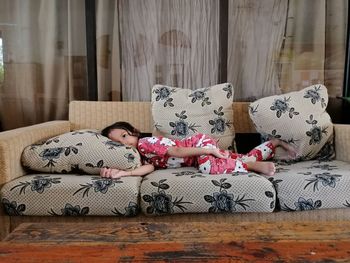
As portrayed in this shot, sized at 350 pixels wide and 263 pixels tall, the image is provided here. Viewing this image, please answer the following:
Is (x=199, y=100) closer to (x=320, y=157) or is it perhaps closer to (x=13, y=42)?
(x=320, y=157)

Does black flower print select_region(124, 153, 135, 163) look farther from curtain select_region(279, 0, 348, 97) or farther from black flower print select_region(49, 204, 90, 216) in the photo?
curtain select_region(279, 0, 348, 97)

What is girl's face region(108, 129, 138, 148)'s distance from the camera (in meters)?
1.96

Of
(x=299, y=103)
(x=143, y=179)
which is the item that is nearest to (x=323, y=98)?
(x=299, y=103)

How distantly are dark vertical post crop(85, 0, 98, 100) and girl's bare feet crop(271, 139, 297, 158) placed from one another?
1323mm

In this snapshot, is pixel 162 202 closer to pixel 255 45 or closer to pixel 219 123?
pixel 219 123

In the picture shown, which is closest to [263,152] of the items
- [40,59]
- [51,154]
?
[51,154]

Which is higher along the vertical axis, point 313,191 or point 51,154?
point 51,154

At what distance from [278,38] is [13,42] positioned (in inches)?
75.5

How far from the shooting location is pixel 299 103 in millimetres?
2090

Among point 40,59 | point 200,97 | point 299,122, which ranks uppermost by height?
point 40,59

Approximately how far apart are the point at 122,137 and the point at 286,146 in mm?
946

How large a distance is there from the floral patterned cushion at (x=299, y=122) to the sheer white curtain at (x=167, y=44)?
64 centimetres

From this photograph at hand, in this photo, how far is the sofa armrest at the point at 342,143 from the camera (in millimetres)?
2020

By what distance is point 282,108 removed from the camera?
81.7 inches
